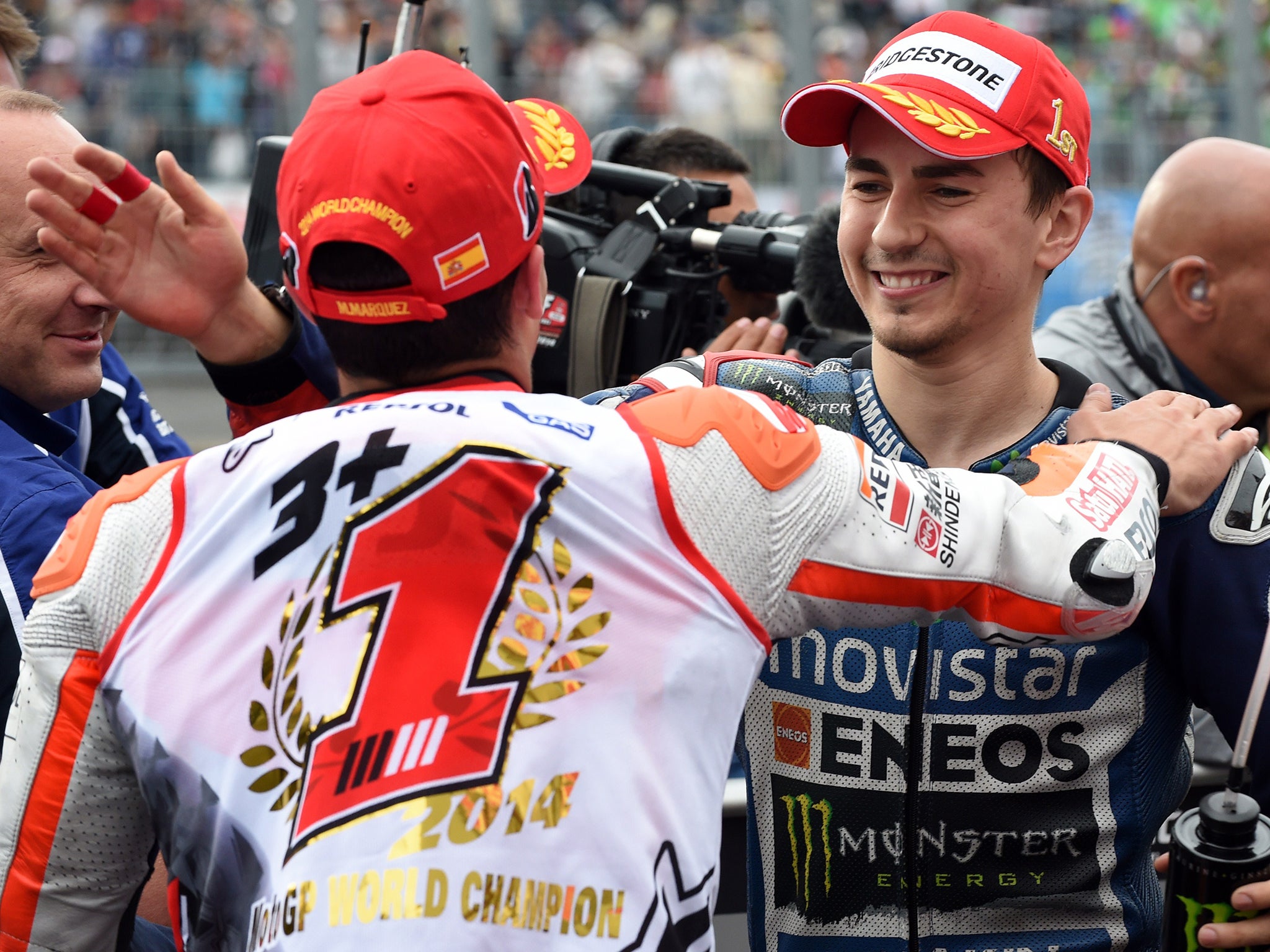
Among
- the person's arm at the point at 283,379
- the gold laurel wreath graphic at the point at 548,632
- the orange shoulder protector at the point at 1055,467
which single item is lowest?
the person's arm at the point at 283,379

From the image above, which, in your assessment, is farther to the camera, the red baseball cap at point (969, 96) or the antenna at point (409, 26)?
the antenna at point (409, 26)

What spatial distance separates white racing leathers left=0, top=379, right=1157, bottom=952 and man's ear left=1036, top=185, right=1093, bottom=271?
0.87 m

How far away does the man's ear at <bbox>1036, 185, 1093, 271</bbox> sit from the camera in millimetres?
2109

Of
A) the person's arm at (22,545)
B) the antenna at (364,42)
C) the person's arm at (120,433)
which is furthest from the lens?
the antenna at (364,42)

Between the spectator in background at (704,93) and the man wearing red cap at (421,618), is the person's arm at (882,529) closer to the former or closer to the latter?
the man wearing red cap at (421,618)

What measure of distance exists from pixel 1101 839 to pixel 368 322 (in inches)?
47.4

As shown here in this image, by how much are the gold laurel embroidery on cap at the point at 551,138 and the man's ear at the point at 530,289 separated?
1.39 feet

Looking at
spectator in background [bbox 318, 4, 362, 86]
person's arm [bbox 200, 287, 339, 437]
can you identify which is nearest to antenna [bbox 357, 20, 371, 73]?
person's arm [bbox 200, 287, 339, 437]

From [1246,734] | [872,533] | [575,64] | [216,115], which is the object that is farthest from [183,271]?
[575,64]

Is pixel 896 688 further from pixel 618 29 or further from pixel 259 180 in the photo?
pixel 618 29

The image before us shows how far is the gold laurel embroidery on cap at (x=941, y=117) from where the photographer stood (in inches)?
76.5

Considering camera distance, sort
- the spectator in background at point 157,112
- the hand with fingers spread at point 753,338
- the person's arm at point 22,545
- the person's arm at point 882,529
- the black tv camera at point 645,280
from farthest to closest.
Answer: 1. the spectator in background at point 157,112
2. the hand with fingers spread at point 753,338
3. the black tv camera at point 645,280
4. the person's arm at point 22,545
5. the person's arm at point 882,529

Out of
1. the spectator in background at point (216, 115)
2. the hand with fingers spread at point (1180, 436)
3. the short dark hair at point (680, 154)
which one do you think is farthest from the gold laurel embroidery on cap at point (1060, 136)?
the spectator in background at point (216, 115)

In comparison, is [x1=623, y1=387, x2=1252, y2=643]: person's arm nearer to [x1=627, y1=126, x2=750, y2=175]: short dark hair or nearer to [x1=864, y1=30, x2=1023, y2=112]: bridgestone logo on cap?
[x1=864, y1=30, x2=1023, y2=112]: bridgestone logo on cap
